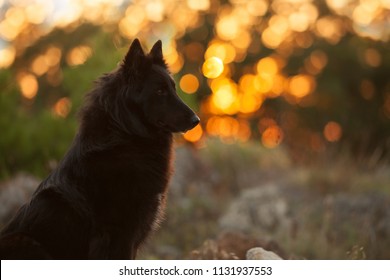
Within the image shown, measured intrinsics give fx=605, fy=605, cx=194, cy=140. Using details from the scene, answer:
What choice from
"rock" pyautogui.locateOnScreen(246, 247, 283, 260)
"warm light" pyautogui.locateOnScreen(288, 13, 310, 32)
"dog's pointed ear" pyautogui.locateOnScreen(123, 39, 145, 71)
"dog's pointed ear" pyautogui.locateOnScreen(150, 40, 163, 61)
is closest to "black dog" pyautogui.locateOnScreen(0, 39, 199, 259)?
"dog's pointed ear" pyautogui.locateOnScreen(123, 39, 145, 71)

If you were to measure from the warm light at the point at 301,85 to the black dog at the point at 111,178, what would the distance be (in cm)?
2103

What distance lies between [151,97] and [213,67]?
55.2 ft

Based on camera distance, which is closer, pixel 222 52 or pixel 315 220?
pixel 315 220

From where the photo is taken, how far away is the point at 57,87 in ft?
74.1

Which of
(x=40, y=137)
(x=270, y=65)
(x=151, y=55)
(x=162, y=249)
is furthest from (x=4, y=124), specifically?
(x=270, y=65)

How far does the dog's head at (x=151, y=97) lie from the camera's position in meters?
4.41

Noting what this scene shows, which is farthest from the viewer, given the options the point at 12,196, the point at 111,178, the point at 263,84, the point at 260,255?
the point at 263,84

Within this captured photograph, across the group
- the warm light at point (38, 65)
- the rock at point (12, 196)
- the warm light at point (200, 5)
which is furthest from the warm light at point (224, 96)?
the rock at point (12, 196)

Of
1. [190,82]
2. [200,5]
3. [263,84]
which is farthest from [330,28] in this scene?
[190,82]

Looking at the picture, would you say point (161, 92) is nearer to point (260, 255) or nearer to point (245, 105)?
point (260, 255)

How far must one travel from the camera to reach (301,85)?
83.2 ft

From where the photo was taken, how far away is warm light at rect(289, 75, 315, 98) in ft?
82.3

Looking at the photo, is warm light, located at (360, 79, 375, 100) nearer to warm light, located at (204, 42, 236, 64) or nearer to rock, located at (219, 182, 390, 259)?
warm light, located at (204, 42, 236, 64)

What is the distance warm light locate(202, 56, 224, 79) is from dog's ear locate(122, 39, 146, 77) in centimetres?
1580
